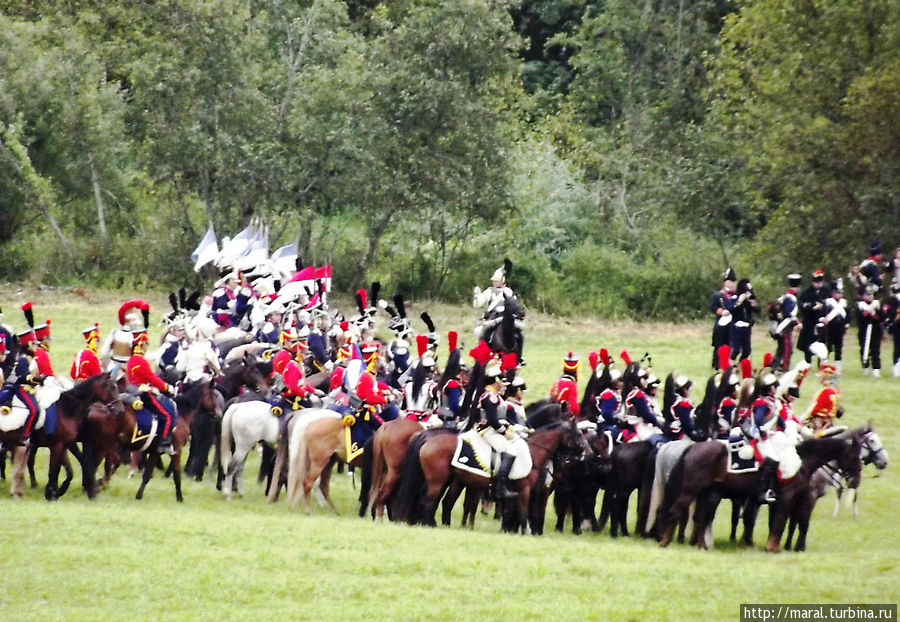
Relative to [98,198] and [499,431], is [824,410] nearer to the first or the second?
[499,431]

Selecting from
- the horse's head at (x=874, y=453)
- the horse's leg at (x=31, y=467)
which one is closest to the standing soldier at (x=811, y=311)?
the horse's head at (x=874, y=453)

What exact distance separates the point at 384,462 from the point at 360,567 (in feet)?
11.3

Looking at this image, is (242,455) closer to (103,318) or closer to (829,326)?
(829,326)

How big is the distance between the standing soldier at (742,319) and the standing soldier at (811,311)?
1236mm

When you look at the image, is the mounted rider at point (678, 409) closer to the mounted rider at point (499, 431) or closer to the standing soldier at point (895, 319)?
the mounted rider at point (499, 431)

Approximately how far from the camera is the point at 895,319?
29.6 metres

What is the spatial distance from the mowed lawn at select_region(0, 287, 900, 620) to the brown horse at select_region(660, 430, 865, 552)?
469mm

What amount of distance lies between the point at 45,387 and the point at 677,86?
112 ft

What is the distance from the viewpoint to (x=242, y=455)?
19.7m

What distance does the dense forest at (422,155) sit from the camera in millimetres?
36844

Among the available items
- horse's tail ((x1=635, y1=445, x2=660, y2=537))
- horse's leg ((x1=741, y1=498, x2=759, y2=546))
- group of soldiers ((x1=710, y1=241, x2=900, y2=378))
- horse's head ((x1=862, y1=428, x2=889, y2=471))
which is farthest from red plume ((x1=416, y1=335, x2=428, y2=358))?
group of soldiers ((x1=710, y1=241, x2=900, y2=378))

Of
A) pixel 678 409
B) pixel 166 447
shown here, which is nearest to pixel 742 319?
pixel 678 409

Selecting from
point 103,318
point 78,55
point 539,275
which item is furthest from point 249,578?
point 78,55

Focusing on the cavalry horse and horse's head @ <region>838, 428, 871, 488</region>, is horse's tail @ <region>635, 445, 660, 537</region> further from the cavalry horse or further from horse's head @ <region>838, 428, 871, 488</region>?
horse's head @ <region>838, 428, 871, 488</region>
